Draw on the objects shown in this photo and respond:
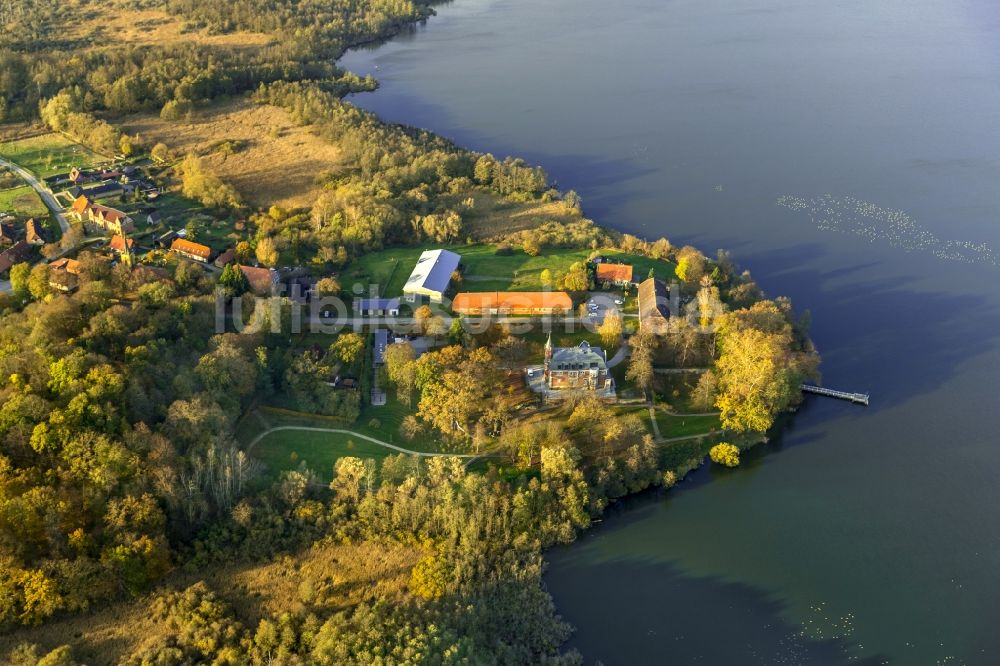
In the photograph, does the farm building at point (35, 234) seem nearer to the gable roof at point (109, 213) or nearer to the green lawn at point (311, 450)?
the gable roof at point (109, 213)

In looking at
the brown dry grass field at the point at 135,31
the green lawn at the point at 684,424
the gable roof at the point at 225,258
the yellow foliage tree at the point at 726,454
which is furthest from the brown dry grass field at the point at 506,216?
the brown dry grass field at the point at 135,31

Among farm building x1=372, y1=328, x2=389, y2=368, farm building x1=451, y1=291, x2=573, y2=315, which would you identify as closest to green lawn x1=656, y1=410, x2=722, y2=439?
farm building x1=451, y1=291, x2=573, y2=315

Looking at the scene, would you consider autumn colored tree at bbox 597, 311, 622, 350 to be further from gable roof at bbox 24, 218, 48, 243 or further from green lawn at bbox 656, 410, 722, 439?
gable roof at bbox 24, 218, 48, 243

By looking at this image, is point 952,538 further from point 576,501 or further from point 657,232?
point 657,232

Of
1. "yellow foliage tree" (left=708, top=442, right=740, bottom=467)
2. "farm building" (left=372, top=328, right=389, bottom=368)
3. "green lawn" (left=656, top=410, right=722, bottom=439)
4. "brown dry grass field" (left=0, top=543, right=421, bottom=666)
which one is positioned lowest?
"brown dry grass field" (left=0, top=543, right=421, bottom=666)

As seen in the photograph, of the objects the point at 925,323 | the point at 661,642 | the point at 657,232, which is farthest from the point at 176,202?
the point at 925,323

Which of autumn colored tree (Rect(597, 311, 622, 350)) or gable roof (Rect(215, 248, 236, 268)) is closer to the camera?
autumn colored tree (Rect(597, 311, 622, 350))
